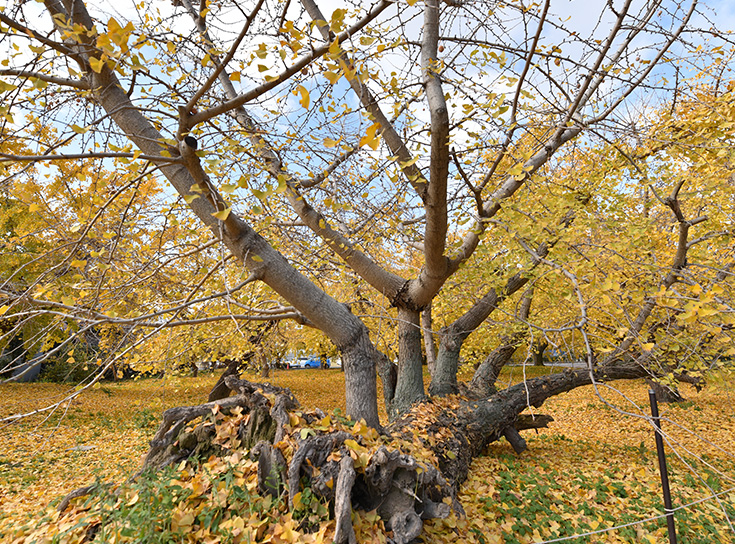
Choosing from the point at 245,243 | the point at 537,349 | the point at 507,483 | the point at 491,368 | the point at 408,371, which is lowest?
the point at 507,483

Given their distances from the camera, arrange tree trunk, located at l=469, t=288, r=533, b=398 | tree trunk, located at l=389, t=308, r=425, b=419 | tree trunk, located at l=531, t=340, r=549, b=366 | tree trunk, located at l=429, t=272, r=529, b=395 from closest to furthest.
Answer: tree trunk, located at l=531, t=340, r=549, b=366, tree trunk, located at l=389, t=308, r=425, b=419, tree trunk, located at l=429, t=272, r=529, b=395, tree trunk, located at l=469, t=288, r=533, b=398

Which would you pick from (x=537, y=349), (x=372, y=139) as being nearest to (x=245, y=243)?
(x=372, y=139)

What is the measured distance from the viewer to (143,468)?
2969 millimetres

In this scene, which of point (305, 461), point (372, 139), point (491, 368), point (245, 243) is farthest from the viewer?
point (491, 368)

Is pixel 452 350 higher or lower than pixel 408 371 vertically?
higher

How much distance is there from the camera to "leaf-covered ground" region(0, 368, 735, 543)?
2.29 m

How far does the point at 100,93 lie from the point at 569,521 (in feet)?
18.3

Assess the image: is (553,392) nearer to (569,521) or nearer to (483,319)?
(483,319)

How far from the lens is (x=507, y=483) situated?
15.7 feet

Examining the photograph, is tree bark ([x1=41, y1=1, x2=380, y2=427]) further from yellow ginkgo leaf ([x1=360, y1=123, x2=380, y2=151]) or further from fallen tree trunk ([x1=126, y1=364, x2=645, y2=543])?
yellow ginkgo leaf ([x1=360, y1=123, x2=380, y2=151])

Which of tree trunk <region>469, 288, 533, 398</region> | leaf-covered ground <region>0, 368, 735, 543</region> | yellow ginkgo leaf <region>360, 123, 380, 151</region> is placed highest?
yellow ginkgo leaf <region>360, 123, 380, 151</region>

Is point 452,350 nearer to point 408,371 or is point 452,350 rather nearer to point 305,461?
point 408,371

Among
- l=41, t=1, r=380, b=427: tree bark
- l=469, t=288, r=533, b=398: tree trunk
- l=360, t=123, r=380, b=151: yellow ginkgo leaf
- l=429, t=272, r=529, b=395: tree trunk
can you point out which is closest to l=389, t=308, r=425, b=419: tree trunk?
l=429, t=272, r=529, b=395: tree trunk

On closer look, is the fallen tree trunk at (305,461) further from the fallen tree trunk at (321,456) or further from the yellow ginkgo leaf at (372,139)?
the yellow ginkgo leaf at (372,139)
